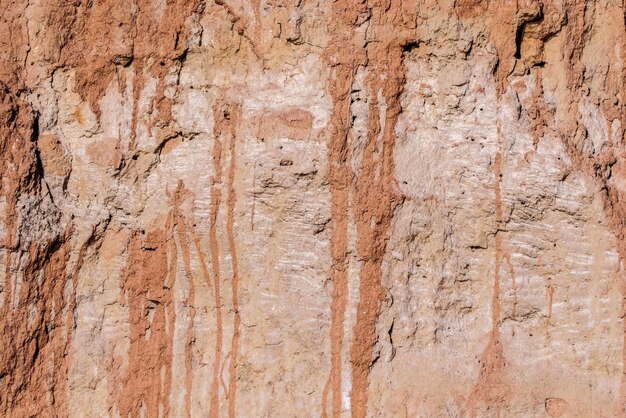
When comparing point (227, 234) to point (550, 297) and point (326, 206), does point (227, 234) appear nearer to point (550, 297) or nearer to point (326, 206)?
point (326, 206)

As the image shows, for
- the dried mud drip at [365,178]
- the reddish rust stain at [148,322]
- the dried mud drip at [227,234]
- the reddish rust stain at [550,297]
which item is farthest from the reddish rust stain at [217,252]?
the reddish rust stain at [550,297]

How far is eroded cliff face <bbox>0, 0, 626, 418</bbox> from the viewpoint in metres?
3.41

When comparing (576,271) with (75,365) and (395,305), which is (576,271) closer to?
(395,305)

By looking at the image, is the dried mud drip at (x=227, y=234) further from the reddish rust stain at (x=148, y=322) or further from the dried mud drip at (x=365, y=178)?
the dried mud drip at (x=365, y=178)

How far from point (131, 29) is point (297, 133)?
88 centimetres

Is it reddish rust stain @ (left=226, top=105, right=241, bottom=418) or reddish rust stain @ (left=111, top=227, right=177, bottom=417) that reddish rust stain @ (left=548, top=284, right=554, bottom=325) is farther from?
reddish rust stain @ (left=111, top=227, right=177, bottom=417)

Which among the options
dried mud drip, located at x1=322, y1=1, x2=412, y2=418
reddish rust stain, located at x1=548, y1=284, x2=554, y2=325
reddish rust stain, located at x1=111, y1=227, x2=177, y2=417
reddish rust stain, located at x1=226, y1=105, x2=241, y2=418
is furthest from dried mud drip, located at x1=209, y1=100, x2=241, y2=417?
reddish rust stain, located at x1=548, y1=284, x2=554, y2=325

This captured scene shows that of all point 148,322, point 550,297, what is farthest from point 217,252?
point 550,297

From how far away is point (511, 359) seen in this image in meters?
3.44

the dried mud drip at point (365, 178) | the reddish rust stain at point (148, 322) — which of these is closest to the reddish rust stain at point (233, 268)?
the reddish rust stain at point (148, 322)

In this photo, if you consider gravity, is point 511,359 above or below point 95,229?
below

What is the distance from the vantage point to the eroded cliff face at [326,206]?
341 centimetres

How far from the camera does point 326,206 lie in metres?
3.42

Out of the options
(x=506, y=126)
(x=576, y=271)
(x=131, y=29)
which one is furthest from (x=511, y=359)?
(x=131, y=29)
